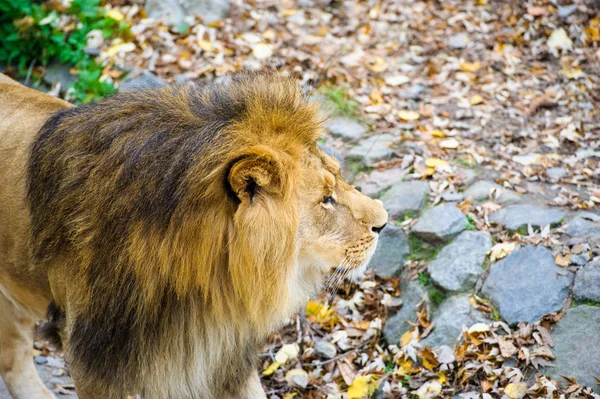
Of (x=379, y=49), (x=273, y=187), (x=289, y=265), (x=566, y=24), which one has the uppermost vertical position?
(x=273, y=187)

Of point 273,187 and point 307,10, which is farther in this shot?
point 307,10

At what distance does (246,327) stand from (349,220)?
63 centimetres

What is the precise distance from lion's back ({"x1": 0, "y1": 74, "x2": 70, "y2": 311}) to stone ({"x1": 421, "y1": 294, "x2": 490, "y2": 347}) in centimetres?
220

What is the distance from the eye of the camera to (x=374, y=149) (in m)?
5.56

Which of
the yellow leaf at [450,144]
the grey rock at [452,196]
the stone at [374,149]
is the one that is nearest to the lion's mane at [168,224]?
the grey rock at [452,196]

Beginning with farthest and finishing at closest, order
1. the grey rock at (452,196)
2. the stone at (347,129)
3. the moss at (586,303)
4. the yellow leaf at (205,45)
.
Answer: the yellow leaf at (205,45)
the stone at (347,129)
the grey rock at (452,196)
the moss at (586,303)

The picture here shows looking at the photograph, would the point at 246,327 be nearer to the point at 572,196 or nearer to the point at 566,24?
the point at 572,196

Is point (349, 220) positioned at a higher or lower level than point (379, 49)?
higher

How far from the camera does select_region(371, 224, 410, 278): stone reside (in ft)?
15.4

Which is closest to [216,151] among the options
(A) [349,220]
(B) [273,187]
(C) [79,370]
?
(B) [273,187]

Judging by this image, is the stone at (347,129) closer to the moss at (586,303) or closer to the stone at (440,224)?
the stone at (440,224)

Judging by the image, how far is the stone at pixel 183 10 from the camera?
7090 mm

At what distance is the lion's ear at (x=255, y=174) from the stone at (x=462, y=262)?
77.7 inches

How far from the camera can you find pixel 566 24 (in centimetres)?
658
